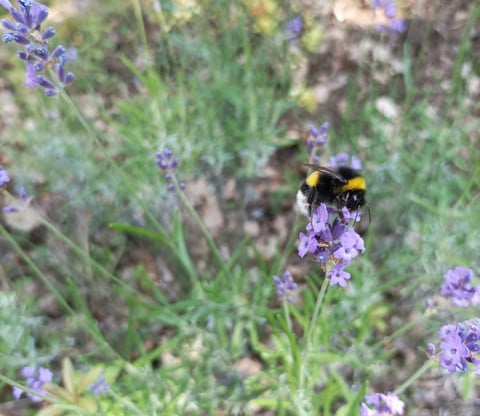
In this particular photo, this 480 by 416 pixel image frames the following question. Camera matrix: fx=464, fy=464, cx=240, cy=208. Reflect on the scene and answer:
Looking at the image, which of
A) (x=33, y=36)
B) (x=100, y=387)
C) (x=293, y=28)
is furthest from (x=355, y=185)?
(x=293, y=28)

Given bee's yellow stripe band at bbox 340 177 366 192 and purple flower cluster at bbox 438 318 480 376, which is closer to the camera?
purple flower cluster at bbox 438 318 480 376

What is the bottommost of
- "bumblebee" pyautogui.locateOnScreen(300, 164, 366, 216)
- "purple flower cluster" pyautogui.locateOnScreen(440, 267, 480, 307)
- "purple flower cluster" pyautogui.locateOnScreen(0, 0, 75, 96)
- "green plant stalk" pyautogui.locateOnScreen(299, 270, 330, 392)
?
"green plant stalk" pyautogui.locateOnScreen(299, 270, 330, 392)

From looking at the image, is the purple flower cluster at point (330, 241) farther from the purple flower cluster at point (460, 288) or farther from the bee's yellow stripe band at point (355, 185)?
the purple flower cluster at point (460, 288)

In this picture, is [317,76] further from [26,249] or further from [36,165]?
[26,249]

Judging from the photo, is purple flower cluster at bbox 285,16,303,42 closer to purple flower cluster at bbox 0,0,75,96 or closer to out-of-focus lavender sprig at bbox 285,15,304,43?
out-of-focus lavender sprig at bbox 285,15,304,43

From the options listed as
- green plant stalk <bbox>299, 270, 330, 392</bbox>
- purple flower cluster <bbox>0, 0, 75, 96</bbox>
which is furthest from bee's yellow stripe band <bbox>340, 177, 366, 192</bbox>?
purple flower cluster <bbox>0, 0, 75, 96</bbox>

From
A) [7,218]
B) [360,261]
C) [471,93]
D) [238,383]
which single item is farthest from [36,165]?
[471,93]
